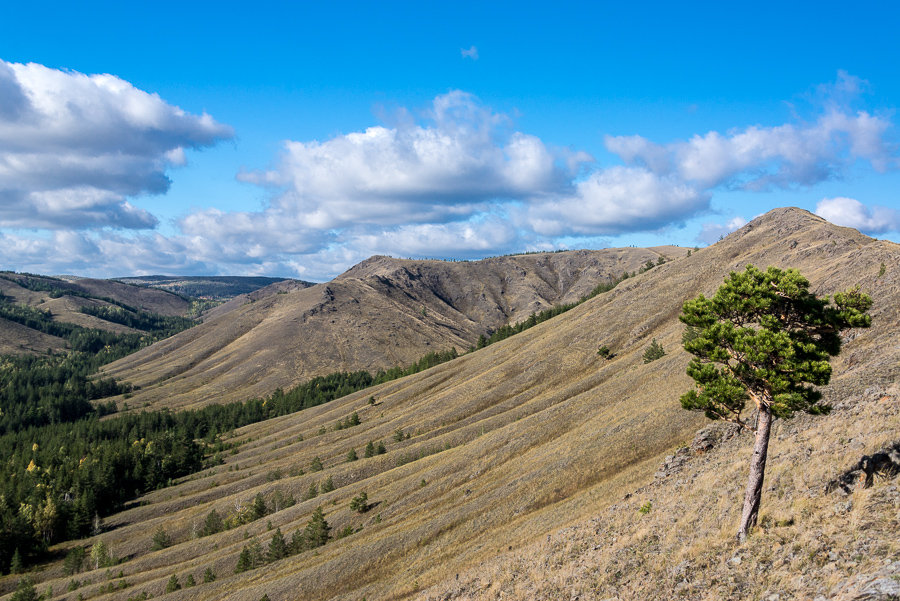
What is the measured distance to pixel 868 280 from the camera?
6944cm

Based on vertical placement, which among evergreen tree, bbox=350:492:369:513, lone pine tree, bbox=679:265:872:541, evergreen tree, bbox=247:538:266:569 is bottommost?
evergreen tree, bbox=247:538:266:569

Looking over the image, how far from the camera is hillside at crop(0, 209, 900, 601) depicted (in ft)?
82.5

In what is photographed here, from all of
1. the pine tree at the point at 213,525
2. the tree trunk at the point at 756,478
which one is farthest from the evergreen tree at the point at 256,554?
the tree trunk at the point at 756,478

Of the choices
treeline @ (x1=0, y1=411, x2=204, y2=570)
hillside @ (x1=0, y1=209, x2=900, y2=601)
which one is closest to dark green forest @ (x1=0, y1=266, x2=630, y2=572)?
treeline @ (x1=0, y1=411, x2=204, y2=570)

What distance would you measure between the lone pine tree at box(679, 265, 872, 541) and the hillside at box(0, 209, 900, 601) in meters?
4.73

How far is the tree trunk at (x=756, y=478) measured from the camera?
22375 mm

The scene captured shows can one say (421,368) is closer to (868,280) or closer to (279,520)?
(279,520)

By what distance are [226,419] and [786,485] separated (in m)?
188

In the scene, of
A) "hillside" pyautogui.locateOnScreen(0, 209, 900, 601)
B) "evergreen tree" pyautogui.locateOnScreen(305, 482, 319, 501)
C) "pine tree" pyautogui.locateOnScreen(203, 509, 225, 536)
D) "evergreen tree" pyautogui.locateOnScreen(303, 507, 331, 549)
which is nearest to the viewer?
"hillside" pyautogui.locateOnScreen(0, 209, 900, 601)

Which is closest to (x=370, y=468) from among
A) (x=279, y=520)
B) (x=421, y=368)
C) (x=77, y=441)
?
(x=279, y=520)

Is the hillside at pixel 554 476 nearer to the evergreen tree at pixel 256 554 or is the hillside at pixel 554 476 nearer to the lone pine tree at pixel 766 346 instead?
the evergreen tree at pixel 256 554

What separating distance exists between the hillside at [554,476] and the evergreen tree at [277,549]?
3483mm

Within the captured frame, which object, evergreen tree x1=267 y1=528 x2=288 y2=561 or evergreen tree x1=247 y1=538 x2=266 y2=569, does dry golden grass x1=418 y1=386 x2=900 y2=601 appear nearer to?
evergreen tree x1=267 y1=528 x2=288 y2=561

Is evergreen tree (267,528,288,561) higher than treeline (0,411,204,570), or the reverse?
treeline (0,411,204,570)
